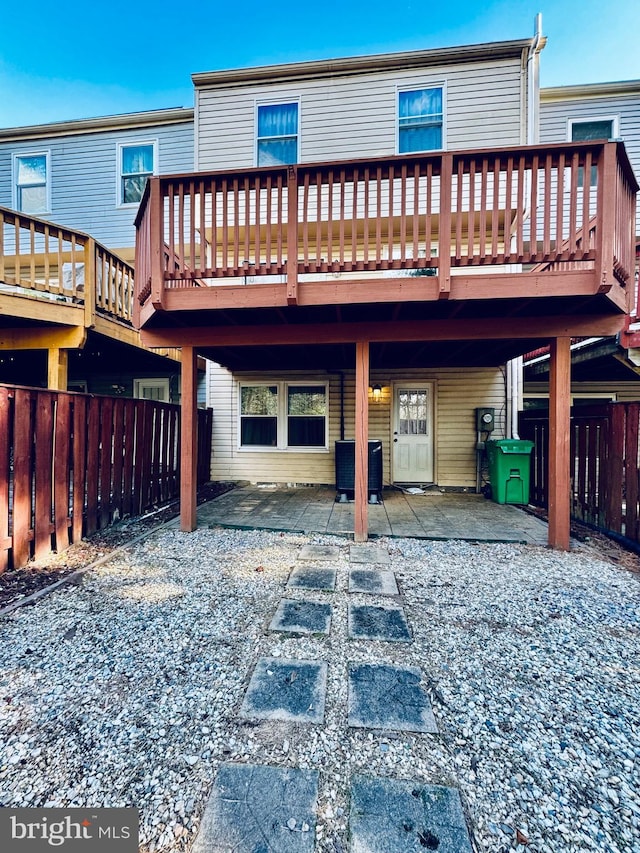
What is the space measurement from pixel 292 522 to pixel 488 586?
101 inches

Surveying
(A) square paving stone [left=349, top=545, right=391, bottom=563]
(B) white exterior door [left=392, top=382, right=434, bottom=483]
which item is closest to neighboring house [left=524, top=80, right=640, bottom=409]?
(B) white exterior door [left=392, top=382, right=434, bottom=483]

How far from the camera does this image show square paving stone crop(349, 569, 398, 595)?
319cm

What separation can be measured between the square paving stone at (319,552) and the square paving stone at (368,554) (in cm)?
17

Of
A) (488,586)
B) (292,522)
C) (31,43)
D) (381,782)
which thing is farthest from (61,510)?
(31,43)

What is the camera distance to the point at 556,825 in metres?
1.30

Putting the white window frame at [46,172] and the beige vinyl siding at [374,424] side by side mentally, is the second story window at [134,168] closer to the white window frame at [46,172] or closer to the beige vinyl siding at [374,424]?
the white window frame at [46,172]

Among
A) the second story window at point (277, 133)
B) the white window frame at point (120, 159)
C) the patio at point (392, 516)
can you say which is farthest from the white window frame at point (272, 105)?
the patio at point (392, 516)

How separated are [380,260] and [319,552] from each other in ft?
9.85

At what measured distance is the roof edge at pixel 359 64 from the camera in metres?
6.85

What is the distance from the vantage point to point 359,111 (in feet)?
24.2

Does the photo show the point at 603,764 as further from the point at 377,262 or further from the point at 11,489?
the point at 11,489

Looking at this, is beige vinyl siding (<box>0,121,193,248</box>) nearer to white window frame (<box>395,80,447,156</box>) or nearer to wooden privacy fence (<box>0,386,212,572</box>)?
white window frame (<box>395,80,447,156</box>)

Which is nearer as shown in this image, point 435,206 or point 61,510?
point 61,510

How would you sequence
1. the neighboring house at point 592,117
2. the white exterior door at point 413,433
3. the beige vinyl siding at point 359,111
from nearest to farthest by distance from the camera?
the beige vinyl siding at point 359,111 < the white exterior door at point 413,433 < the neighboring house at point 592,117
